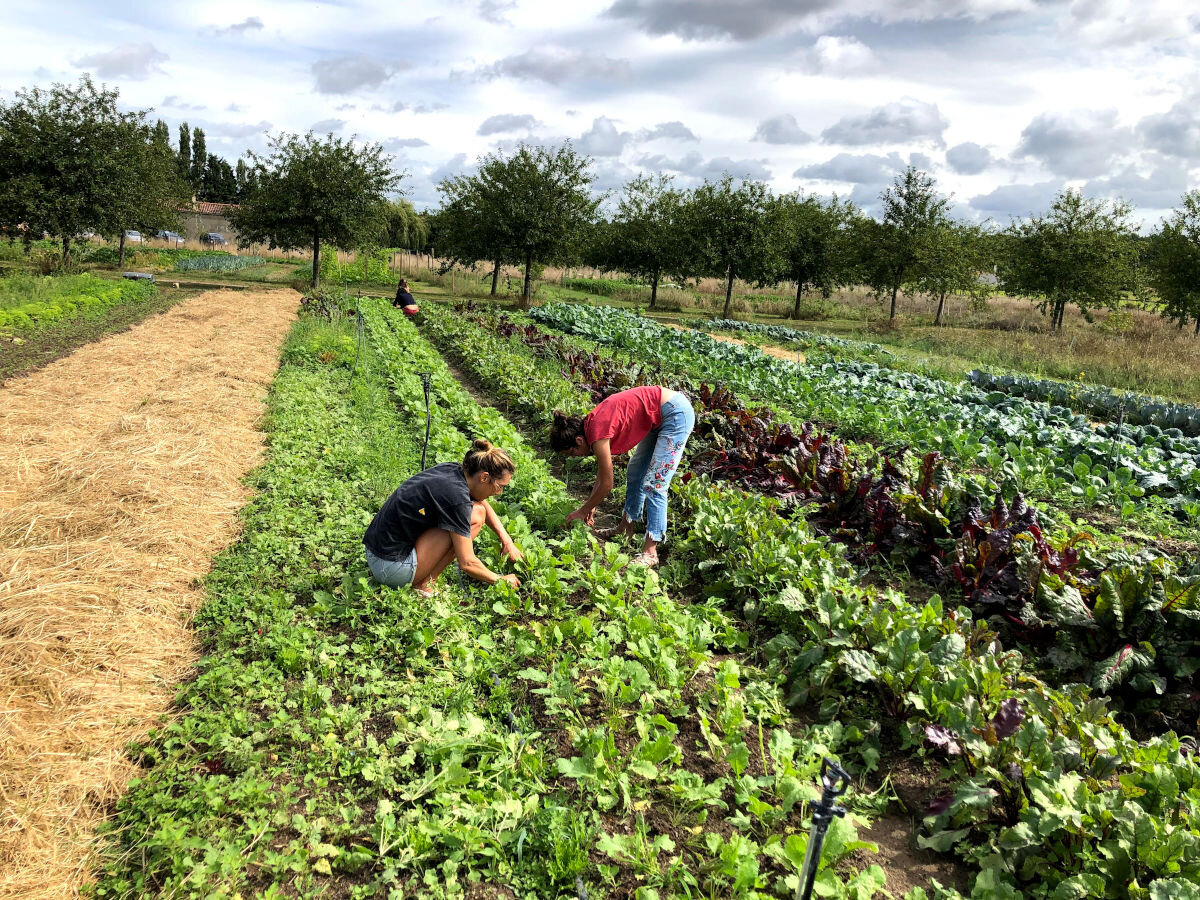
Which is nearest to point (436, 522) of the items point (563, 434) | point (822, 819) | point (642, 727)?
point (563, 434)

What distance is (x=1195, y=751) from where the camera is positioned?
11.4 feet

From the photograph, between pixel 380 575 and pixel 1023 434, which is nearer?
pixel 380 575

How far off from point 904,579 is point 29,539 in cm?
608

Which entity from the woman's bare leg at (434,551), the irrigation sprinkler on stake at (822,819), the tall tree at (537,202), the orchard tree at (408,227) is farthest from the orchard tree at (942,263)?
the orchard tree at (408,227)

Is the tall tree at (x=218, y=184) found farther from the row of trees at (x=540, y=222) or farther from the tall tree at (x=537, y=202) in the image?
the tall tree at (x=537, y=202)

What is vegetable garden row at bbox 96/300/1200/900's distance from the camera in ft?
8.77

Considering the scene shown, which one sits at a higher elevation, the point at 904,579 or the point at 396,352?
the point at 396,352

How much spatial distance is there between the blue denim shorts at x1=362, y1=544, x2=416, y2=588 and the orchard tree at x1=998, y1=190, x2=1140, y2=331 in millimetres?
27325

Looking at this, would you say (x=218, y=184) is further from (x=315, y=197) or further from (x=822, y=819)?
(x=822, y=819)

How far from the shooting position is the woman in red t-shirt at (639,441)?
4.86 m

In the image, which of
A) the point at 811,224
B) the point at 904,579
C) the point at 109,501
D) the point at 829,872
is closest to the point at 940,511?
the point at 904,579

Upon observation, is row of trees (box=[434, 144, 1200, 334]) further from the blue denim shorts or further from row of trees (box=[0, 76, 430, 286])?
the blue denim shorts

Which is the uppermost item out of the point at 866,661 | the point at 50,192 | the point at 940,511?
the point at 50,192

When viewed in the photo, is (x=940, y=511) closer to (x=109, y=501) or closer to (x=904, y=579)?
(x=904, y=579)
